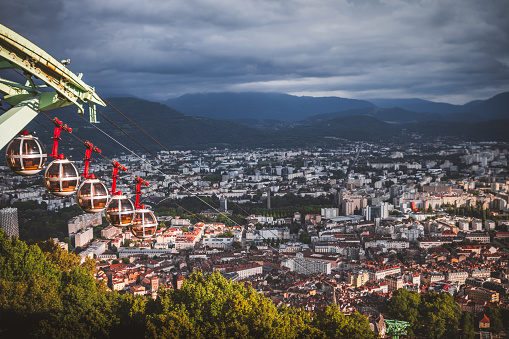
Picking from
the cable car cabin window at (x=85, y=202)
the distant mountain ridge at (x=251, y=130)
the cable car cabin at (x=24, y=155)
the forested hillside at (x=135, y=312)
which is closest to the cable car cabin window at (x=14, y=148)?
the cable car cabin at (x=24, y=155)

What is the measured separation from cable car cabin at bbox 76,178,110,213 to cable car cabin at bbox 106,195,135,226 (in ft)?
0.37

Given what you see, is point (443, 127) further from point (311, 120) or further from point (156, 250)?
point (156, 250)

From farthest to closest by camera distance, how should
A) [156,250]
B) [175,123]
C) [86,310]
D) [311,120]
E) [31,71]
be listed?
[311,120], [175,123], [156,250], [86,310], [31,71]

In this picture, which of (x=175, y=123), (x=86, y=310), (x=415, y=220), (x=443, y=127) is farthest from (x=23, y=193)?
(x=443, y=127)

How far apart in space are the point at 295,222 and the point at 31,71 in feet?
91.4

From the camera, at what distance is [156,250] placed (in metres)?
24.0

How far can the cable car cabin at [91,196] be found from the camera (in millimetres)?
4242

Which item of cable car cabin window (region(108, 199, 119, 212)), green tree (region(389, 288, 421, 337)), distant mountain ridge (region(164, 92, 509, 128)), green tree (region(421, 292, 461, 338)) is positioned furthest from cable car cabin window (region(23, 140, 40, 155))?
distant mountain ridge (region(164, 92, 509, 128))

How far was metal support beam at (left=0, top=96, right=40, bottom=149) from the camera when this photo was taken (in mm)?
3676

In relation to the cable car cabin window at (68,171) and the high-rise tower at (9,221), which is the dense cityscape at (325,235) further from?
the cable car cabin window at (68,171)

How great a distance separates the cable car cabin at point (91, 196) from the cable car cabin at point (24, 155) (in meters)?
0.42

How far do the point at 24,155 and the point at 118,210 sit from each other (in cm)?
92

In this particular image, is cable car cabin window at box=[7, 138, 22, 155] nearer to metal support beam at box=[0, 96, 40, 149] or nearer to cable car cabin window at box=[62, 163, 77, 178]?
metal support beam at box=[0, 96, 40, 149]

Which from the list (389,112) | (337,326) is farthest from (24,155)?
(389,112)
